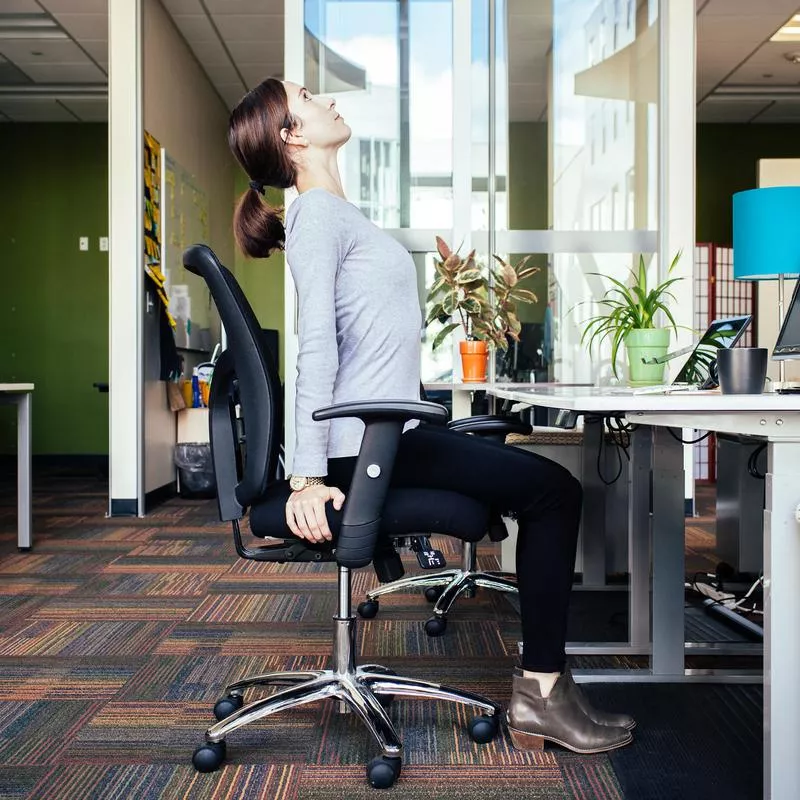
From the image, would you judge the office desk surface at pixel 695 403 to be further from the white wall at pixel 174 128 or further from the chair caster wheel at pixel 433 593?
the white wall at pixel 174 128

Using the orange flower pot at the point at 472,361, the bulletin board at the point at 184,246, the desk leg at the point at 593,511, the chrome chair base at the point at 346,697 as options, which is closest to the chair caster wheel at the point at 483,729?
the chrome chair base at the point at 346,697

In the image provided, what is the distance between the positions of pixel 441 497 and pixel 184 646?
3.56 feet

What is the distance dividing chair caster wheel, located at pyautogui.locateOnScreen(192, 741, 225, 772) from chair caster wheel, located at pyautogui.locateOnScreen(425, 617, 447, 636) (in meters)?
0.86

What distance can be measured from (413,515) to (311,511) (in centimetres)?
16

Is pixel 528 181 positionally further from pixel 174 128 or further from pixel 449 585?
pixel 449 585

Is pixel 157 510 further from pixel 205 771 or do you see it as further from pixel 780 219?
pixel 780 219

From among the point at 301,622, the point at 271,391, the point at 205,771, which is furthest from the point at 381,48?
the point at 205,771

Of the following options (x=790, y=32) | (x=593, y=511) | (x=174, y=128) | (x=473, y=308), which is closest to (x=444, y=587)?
(x=593, y=511)

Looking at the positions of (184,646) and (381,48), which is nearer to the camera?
(184,646)

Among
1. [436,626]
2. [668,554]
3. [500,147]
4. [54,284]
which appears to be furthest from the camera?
[54,284]

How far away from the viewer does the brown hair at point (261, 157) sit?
1487 mm

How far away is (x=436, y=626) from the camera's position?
2197 millimetres

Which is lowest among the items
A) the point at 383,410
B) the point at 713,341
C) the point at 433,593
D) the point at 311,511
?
the point at 433,593

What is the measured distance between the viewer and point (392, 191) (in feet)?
13.7
